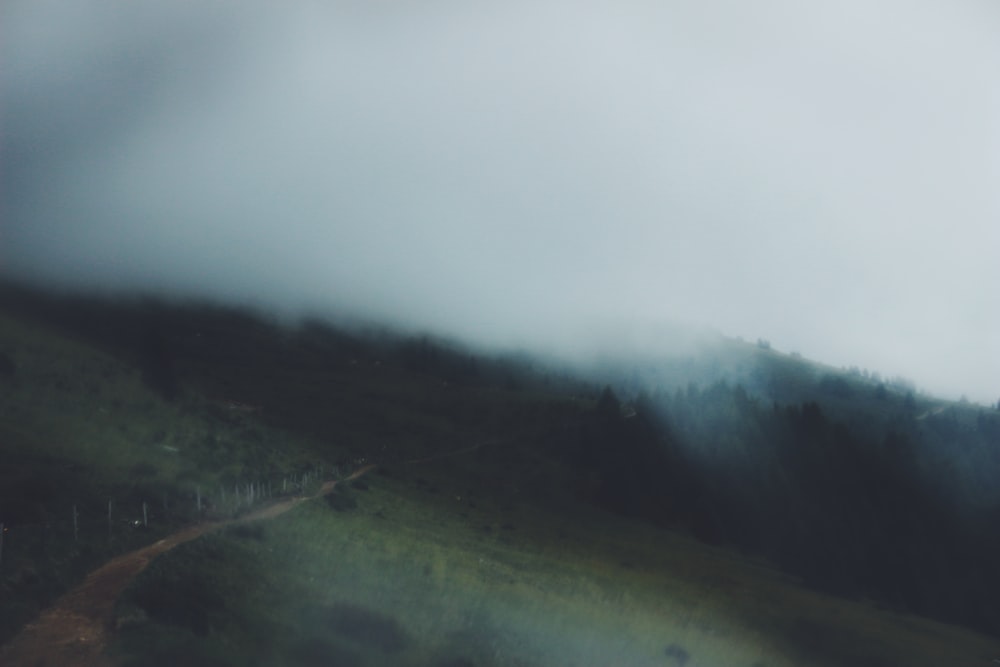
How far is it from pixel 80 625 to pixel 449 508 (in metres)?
32.4

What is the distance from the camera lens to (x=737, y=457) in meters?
87.5

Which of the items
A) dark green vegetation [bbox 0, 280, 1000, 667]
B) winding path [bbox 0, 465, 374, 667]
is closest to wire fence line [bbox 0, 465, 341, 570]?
dark green vegetation [bbox 0, 280, 1000, 667]

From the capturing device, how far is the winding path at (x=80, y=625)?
24.8m

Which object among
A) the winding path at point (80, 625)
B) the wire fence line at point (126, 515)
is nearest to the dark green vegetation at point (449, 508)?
the wire fence line at point (126, 515)

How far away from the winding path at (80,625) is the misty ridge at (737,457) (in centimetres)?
2673

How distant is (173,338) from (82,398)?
92.3 ft

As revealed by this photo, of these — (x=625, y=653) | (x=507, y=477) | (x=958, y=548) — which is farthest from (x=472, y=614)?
(x=958, y=548)

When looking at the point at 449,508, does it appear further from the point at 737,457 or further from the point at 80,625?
the point at 737,457

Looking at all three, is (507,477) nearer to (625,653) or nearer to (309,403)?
A: (309,403)

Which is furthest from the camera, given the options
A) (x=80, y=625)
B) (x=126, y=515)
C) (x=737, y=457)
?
(x=737, y=457)

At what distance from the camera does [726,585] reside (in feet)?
181

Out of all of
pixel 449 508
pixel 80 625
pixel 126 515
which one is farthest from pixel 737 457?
pixel 80 625

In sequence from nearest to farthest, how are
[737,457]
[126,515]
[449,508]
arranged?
[126,515], [449,508], [737,457]

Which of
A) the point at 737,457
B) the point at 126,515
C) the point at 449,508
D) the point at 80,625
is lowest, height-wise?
the point at 449,508
